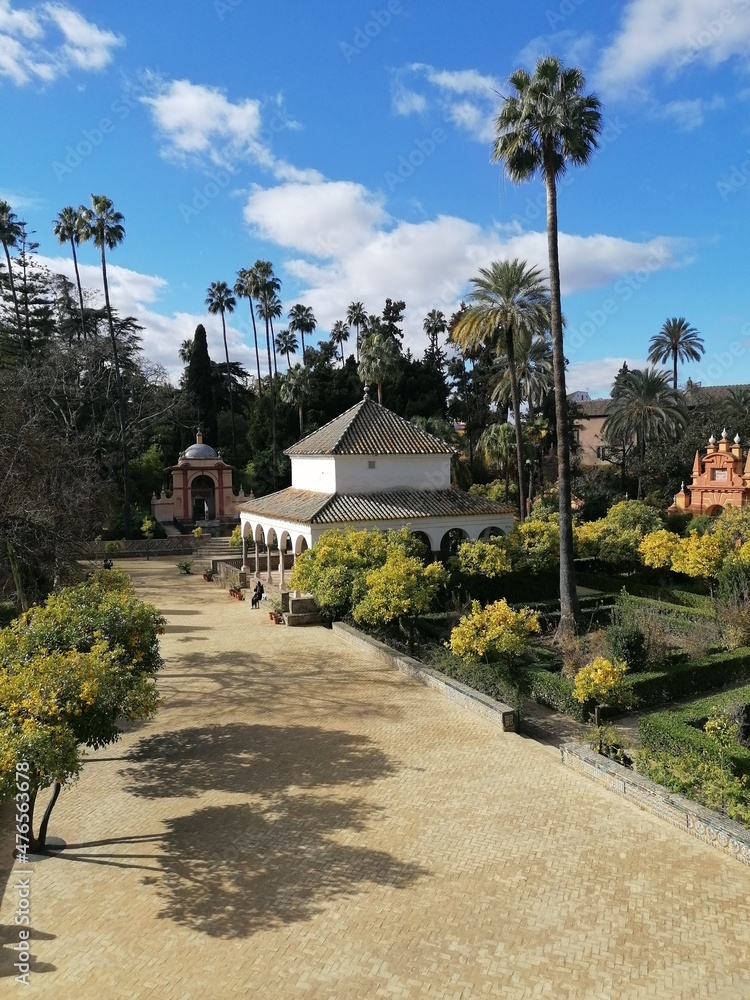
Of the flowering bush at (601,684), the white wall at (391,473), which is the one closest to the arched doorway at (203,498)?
the white wall at (391,473)

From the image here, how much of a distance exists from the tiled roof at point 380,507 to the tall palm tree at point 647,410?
70.9 ft

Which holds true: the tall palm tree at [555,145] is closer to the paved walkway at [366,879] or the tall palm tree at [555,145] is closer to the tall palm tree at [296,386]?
the paved walkway at [366,879]

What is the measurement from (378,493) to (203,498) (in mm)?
26903

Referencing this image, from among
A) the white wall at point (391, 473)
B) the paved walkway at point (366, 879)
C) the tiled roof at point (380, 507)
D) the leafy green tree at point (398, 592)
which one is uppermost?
the white wall at point (391, 473)

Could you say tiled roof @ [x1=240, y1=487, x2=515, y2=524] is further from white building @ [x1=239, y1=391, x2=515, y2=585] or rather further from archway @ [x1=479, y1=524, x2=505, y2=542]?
archway @ [x1=479, y1=524, x2=505, y2=542]

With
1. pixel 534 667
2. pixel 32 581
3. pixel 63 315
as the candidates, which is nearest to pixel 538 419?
pixel 534 667

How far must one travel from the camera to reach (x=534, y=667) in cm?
1526

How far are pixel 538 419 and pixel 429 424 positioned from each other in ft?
24.4

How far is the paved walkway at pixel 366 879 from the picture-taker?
6.48 meters

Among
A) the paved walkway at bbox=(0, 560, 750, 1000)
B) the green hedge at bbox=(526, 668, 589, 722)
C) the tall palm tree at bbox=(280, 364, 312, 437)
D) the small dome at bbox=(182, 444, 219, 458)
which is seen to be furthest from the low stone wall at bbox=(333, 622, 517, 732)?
the tall palm tree at bbox=(280, 364, 312, 437)

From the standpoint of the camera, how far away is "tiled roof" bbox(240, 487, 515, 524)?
2314cm

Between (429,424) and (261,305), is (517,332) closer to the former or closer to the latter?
(429,424)

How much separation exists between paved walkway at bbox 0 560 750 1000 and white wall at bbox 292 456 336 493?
42.0 ft

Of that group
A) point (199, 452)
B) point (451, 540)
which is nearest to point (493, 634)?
point (451, 540)
